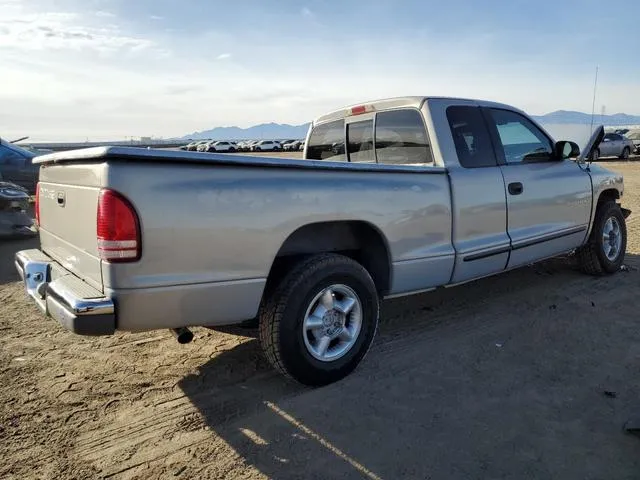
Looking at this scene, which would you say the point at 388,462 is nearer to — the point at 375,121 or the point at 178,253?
the point at 178,253

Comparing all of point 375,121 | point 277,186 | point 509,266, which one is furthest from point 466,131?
point 277,186

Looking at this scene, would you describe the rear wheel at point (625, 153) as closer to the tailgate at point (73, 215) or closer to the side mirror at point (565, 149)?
the side mirror at point (565, 149)

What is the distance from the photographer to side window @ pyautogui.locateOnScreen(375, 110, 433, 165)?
415 centimetres

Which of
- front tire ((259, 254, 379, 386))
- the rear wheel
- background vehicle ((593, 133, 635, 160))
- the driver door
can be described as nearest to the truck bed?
front tire ((259, 254, 379, 386))

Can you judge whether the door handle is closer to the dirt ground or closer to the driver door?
the driver door

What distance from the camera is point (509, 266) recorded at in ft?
14.9

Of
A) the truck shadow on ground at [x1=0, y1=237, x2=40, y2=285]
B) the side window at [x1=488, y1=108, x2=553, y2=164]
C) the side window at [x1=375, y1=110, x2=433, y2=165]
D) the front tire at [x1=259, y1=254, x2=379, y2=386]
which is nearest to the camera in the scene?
the front tire at [x1=259, y1=254, x2=379, y2=386]

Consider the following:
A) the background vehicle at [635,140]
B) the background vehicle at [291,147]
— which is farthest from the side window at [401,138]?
the background vehicle at [291,147]

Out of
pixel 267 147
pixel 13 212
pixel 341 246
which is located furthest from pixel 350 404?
pixel 267 147

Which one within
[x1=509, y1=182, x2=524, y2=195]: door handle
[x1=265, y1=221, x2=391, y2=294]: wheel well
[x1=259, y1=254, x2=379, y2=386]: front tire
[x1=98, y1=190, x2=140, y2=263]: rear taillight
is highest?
[x1=509, y1=182, x2=524, y2=195]: door handle

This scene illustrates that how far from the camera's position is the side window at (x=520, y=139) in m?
4.62

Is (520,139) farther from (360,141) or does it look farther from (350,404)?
(350,404)

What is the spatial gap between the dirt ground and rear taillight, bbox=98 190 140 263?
1016mm

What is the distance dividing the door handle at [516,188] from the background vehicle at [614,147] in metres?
23.7
